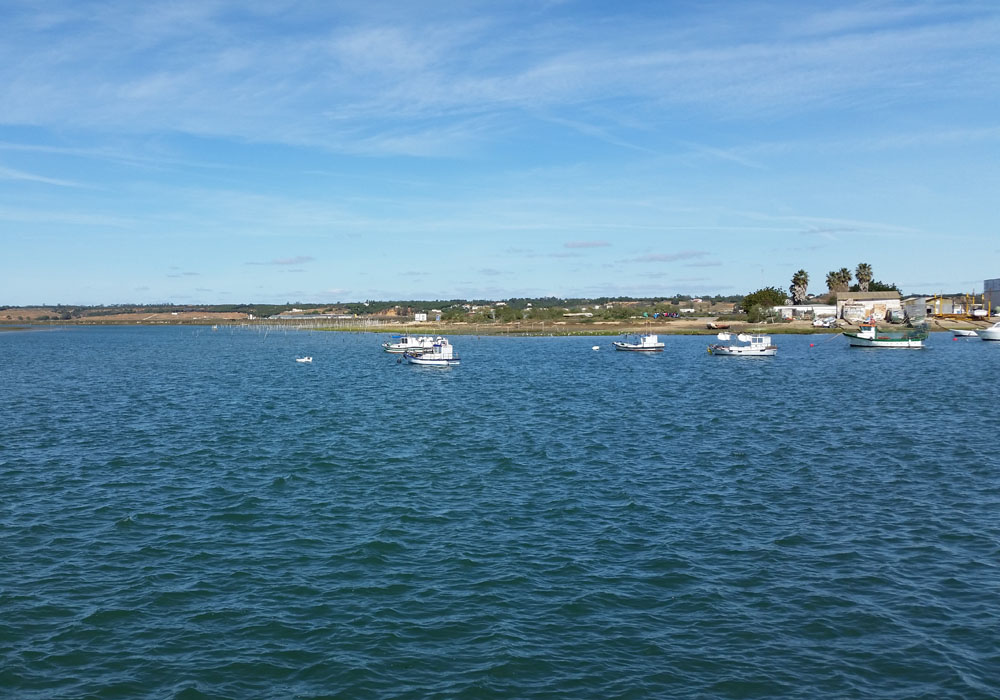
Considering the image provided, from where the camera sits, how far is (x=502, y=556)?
2775 centimetres

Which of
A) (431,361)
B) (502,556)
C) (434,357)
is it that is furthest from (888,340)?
(502,556)

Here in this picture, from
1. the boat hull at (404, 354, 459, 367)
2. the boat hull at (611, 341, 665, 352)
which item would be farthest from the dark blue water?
the boat hull at (611, 341, 665, 352)

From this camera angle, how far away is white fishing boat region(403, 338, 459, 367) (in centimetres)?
12369

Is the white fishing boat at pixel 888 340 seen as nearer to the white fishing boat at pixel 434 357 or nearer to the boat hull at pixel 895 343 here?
the boat hull at pixel 895 343

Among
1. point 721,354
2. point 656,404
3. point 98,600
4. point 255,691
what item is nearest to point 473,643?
point 255,691

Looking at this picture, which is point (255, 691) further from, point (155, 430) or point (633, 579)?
point (155, 430)

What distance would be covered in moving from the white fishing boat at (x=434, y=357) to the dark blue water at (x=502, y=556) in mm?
60993

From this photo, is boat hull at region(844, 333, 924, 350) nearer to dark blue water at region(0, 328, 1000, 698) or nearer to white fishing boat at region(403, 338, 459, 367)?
white fishing boat at region(403, 338, 459, 367)

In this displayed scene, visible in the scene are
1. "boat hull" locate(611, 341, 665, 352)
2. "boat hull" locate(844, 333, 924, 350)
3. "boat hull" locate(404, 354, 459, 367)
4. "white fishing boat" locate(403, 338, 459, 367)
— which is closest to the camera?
"boat hull" locate(404, 354, 459, 367)

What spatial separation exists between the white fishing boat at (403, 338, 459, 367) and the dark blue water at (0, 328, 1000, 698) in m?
61.0

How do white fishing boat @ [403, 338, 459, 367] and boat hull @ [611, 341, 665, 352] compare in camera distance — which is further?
boat hull @ [611, 341, 665, 352]

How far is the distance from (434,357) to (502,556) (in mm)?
96947

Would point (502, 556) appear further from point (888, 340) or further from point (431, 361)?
point (888, 340)

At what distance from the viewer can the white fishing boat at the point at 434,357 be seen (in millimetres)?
123688
